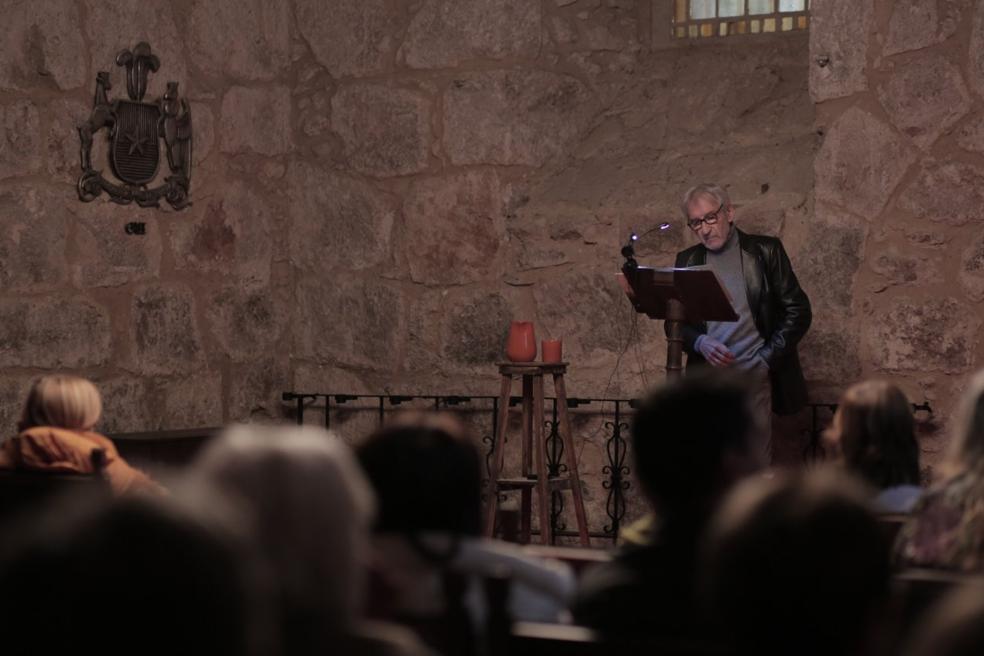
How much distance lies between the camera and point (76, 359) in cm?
658

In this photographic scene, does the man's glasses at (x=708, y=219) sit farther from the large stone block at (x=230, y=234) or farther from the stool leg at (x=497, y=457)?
the large stone block at (x=230, y=234)

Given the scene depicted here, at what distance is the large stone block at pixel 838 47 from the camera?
6453 millimetres

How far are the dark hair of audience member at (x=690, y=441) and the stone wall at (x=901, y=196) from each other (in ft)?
13.2

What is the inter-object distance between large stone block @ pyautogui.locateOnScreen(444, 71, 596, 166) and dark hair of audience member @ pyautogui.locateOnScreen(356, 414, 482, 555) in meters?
5.08

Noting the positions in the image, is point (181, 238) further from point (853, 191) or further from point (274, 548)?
point (274, 548)

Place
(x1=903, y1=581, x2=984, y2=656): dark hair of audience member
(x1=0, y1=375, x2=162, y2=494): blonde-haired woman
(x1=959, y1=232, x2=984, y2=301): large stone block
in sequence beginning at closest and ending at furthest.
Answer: (x1=903, y1=581, x2=984, y2=656): dark hair of audience member
(x1=0, y1=375, x2=162, y2=494): blonde-haired woman
(x1=959, y1=232, x2=984, y2=301): large stone block

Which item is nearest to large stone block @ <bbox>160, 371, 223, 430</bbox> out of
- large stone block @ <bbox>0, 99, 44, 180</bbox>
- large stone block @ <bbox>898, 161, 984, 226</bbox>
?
large stone block @ <bbox>0, 99, 44, 180</bbox>

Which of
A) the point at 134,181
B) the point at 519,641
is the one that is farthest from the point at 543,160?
the point at 519,641

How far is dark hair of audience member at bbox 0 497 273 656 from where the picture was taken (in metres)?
1.08

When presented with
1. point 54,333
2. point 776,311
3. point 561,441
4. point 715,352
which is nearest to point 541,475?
point 715,352

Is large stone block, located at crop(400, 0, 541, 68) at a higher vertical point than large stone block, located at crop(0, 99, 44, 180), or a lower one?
higher

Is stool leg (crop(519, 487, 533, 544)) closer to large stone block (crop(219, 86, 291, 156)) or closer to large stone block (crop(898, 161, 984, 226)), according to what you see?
large stone block (crop(898, 161, 984, 226))

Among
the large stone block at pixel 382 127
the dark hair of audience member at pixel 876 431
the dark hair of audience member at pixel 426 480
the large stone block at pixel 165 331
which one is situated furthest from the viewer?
the large stone block at pixel 382 127

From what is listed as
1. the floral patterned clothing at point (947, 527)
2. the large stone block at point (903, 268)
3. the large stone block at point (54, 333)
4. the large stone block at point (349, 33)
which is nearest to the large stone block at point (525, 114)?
the large stone block at point (349, 33)
